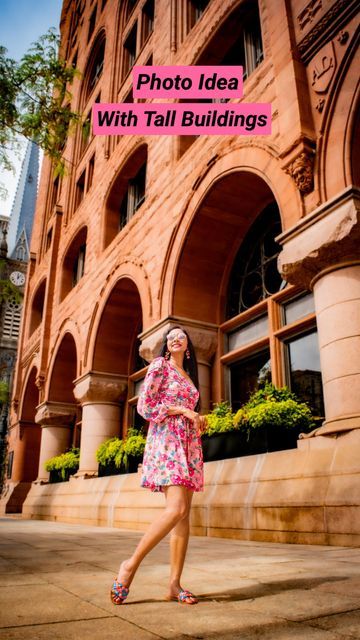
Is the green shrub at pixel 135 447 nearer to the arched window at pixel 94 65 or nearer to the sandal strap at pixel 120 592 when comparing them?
the sandal strap at pixel 120 592

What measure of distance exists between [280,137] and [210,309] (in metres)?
3.96

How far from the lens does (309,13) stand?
297 inches

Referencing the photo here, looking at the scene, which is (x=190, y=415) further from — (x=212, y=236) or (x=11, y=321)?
(x=11, y=321)

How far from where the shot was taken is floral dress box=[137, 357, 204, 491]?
2824 millimetres

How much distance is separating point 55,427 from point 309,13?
14365mm

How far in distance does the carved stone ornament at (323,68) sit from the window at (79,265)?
13.0 meters

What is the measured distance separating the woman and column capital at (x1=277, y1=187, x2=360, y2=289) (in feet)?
10.4

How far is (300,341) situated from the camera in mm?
8344

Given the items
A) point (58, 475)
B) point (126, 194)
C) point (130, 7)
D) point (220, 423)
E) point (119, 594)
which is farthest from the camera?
point (130, 7)

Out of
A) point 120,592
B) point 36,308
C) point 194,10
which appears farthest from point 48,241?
point 120,592

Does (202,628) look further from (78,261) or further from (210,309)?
(78,261)

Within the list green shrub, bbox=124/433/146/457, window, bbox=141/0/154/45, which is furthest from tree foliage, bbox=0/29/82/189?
window, bbox=141/0/154/45

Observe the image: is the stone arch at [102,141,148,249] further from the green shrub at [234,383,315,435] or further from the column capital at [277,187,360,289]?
the green shrub at [234,383,315,435]

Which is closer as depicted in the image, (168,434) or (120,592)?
(120,592)
